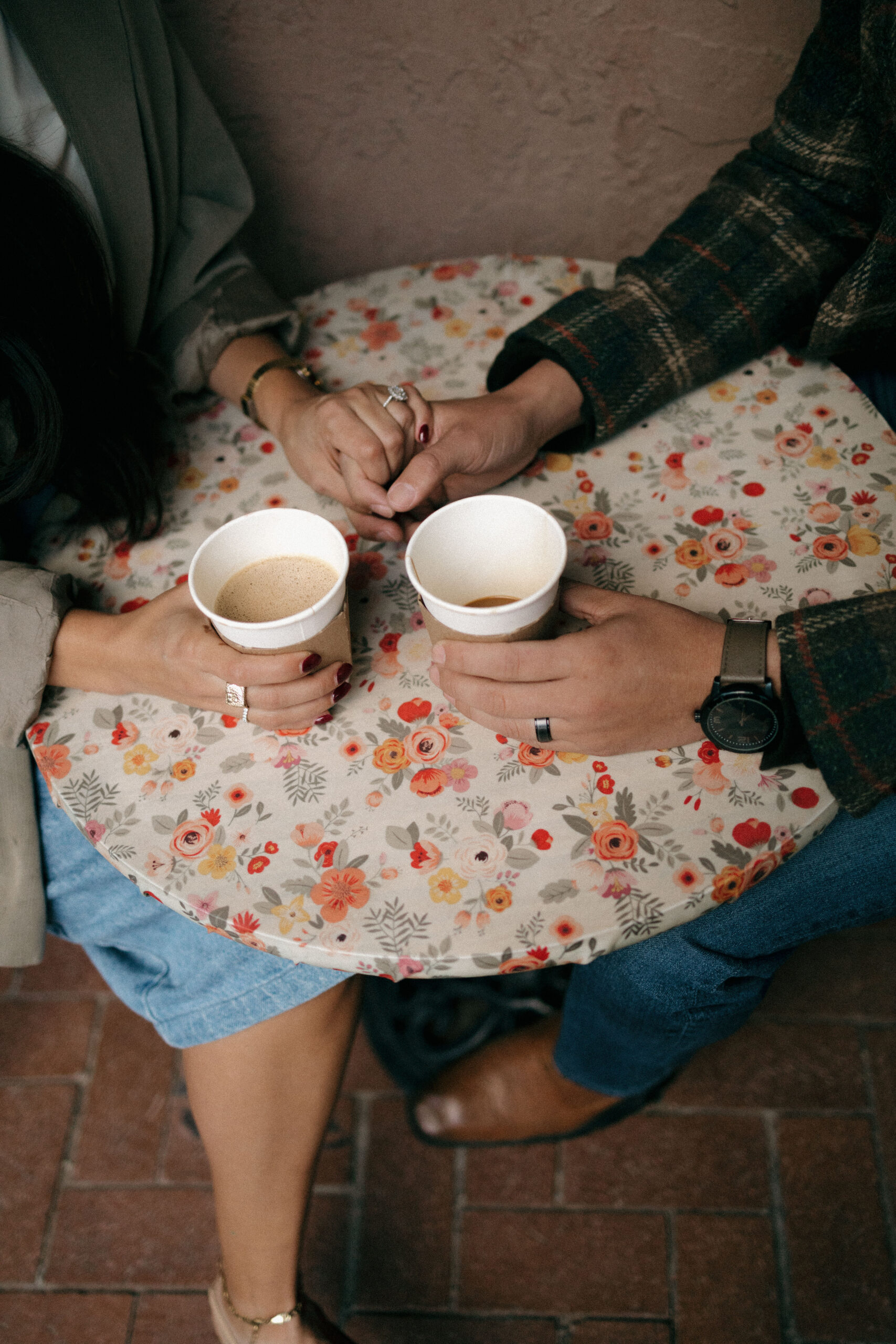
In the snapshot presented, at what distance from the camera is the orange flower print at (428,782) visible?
914 millimetres

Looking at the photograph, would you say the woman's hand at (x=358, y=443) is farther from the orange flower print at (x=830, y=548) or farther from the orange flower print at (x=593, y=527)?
the orange flower print at (x=830, y=548)

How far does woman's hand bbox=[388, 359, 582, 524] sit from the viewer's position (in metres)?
1.08

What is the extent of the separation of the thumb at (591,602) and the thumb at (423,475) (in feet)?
0.75

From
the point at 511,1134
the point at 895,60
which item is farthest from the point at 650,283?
the point at 511,1134

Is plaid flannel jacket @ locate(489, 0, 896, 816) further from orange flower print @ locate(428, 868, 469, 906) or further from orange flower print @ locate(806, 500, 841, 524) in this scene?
orange flower print @ locate(428, 868, 469, 906)

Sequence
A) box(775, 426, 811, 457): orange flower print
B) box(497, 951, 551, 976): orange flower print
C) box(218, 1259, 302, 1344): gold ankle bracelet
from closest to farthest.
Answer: box(497, 951, 551, 976): orange flower print < box(775, 426, 811, 457): orange flower print < box(218, 1259, 302, 1344): gold ankle bracelet

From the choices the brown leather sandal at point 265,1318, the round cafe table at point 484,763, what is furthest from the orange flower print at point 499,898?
the brown leather sandal at point 265,1318

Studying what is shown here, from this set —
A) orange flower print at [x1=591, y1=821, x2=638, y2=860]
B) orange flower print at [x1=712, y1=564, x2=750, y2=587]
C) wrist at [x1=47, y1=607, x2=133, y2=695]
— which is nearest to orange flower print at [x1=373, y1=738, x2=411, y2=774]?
orange flower print at [x1=591, y1=821, x2=638, y2=860]

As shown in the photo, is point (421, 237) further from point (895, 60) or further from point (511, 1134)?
point (511, 1134)

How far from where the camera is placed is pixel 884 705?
0.89 m

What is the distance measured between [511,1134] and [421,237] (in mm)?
1792

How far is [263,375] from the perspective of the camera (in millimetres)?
1283

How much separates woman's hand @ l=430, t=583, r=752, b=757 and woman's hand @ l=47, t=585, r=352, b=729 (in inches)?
5.3

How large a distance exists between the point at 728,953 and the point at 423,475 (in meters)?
0.74
